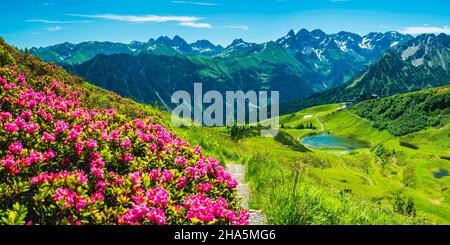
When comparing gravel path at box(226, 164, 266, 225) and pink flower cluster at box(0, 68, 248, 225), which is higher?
pink flower cluster at box(0, 68, 248, 225)

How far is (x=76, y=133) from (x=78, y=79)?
64.3 ft

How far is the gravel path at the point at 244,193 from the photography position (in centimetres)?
1115

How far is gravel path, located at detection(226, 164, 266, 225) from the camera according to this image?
36.6 ft

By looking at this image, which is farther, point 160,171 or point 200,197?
point 160,171

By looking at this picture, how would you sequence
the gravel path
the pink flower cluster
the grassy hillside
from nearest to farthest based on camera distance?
the grassy hillside < the pink flower cluster < the gravel path

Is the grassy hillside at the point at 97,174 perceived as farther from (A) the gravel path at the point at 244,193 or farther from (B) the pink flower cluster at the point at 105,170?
(A) the gravel path at the point at 244,193

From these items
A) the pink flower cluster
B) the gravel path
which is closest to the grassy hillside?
the pink flower cluster

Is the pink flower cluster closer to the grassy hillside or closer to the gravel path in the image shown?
the grassy hillside

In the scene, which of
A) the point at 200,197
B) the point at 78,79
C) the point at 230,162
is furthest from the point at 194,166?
the point at 78,79

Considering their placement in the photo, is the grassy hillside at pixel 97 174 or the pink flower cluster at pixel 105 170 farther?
the pink flower cluster at pixel 105 170

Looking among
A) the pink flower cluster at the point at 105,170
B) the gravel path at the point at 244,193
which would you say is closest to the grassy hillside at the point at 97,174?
the pink flower cluster at the point at 105,170
